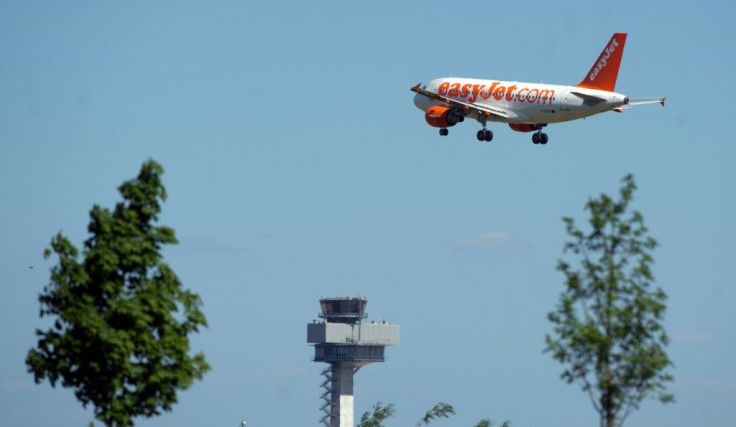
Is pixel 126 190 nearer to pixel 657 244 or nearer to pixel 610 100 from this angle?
pixel 657 244

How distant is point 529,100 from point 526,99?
0.45m

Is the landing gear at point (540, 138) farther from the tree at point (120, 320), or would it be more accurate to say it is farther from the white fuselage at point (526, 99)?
the tree at point (120, 320)

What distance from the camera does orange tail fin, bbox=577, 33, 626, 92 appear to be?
444 feet

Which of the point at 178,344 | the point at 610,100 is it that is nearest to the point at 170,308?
the point at 178,344

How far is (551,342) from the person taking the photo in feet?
212

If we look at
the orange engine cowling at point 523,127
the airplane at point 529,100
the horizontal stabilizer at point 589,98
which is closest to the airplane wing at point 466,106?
the airplane at point 529,100

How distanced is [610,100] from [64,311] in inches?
2801

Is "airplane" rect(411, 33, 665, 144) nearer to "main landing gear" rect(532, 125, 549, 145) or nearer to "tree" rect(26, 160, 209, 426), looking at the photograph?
"main landing gear" rect(532, 125, 549, 145)

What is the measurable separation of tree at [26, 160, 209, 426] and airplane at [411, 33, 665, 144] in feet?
222

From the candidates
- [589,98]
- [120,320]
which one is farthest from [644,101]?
[120,320]

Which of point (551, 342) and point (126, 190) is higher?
point (126, 190)

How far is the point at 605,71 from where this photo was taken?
446ft

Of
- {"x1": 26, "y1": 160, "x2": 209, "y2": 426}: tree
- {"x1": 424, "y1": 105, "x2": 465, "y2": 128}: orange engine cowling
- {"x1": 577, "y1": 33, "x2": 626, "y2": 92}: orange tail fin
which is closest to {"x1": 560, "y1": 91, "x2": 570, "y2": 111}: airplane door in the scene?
{"x1": 577, "y1": 33, "x2": 626, "y2": 92}: orange tail fin

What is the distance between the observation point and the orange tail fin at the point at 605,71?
135 m
